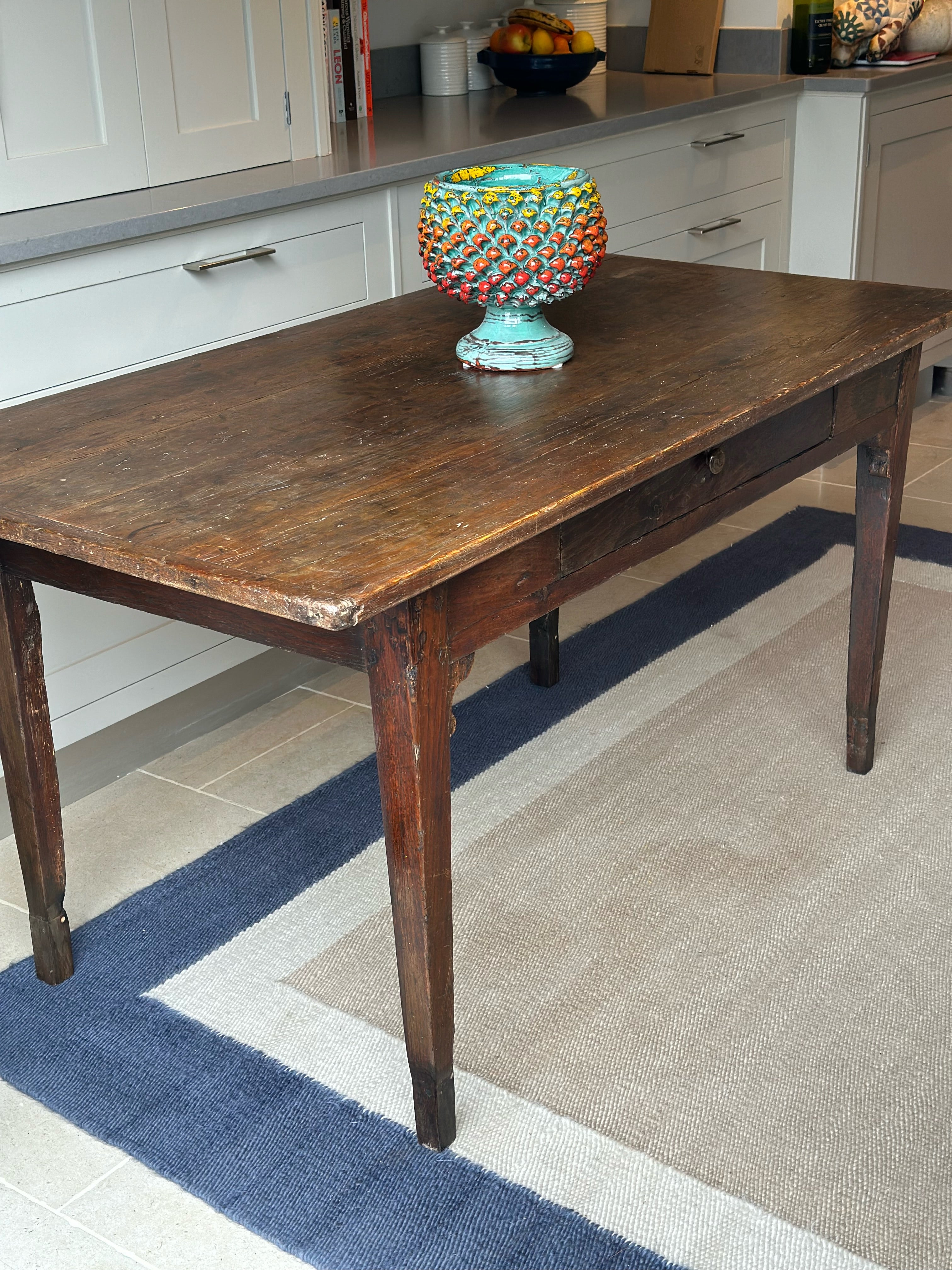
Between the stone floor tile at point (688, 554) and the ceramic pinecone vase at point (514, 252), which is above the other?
the ceramic pinecone vase at point (514, 252)

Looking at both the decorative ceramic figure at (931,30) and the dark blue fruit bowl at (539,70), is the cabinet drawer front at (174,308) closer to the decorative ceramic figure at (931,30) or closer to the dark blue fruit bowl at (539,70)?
the dark blue fruit bowl at (539,70)

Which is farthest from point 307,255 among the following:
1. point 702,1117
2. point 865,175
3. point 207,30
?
point 865,175

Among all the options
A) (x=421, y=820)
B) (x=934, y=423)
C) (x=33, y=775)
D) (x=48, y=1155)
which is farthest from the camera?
(x=934, y=423)

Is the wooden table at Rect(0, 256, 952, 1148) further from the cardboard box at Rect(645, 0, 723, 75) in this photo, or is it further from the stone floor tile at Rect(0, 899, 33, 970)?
the cardboard box at Rect(645, 0, 723, 75)

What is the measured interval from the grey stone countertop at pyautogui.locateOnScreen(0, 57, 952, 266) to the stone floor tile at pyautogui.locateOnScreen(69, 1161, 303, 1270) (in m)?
1.23

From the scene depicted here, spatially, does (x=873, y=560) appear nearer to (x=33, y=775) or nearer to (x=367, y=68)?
(x=33, y=775)

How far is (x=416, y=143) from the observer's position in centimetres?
270

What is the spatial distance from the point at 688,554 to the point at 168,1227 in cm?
206

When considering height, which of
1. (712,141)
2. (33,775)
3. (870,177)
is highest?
(712,141)

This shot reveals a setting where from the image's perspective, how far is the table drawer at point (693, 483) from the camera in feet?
4.60

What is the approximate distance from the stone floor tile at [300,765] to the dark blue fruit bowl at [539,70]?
6.10 feet

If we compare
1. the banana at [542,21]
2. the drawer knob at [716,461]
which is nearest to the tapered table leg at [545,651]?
the drawer knob at [716,461]

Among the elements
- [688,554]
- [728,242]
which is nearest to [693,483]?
[688,554]

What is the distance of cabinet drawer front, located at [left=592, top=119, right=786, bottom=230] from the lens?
303 cm
